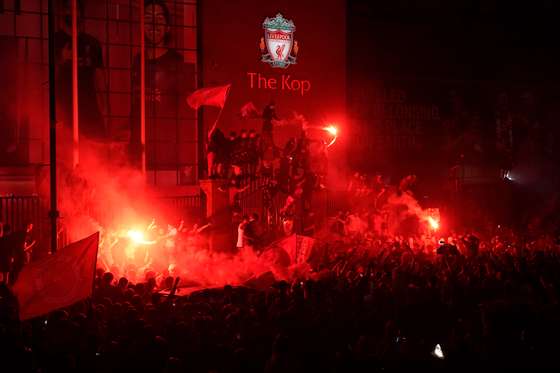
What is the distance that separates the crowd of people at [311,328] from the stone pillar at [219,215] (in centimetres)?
648

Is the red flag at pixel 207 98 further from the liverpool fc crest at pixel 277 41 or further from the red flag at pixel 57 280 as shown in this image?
the red flag at pixel 57 280

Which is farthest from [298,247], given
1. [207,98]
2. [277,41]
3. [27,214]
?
[277,41]

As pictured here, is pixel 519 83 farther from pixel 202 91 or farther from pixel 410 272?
pixel 410 272

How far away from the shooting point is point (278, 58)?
22.0 metres

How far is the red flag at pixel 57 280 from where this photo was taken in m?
7.92

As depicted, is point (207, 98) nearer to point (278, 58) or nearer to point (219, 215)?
point (219, 215)

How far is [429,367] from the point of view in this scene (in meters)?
6.85

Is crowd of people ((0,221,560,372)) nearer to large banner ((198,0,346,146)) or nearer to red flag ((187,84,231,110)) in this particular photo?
red flag ((187,84,231,110))

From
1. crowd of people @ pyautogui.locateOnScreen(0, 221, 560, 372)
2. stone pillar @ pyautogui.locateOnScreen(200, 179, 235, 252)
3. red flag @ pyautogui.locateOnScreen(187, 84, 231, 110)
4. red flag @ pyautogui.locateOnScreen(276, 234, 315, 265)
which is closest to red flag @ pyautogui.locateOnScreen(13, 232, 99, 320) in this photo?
crowd of people @ pyautogui.locateOnScreen(0, 221, 560, 372)

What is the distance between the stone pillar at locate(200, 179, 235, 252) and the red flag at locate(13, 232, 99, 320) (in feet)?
26.3

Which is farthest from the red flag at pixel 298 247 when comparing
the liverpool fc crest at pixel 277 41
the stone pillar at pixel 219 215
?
the liverpool fc crest at pixel 277 41

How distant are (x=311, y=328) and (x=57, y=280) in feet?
10.3

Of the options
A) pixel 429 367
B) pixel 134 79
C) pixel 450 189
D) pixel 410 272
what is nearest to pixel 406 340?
pixel 429 367

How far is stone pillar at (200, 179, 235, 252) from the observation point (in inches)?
653
